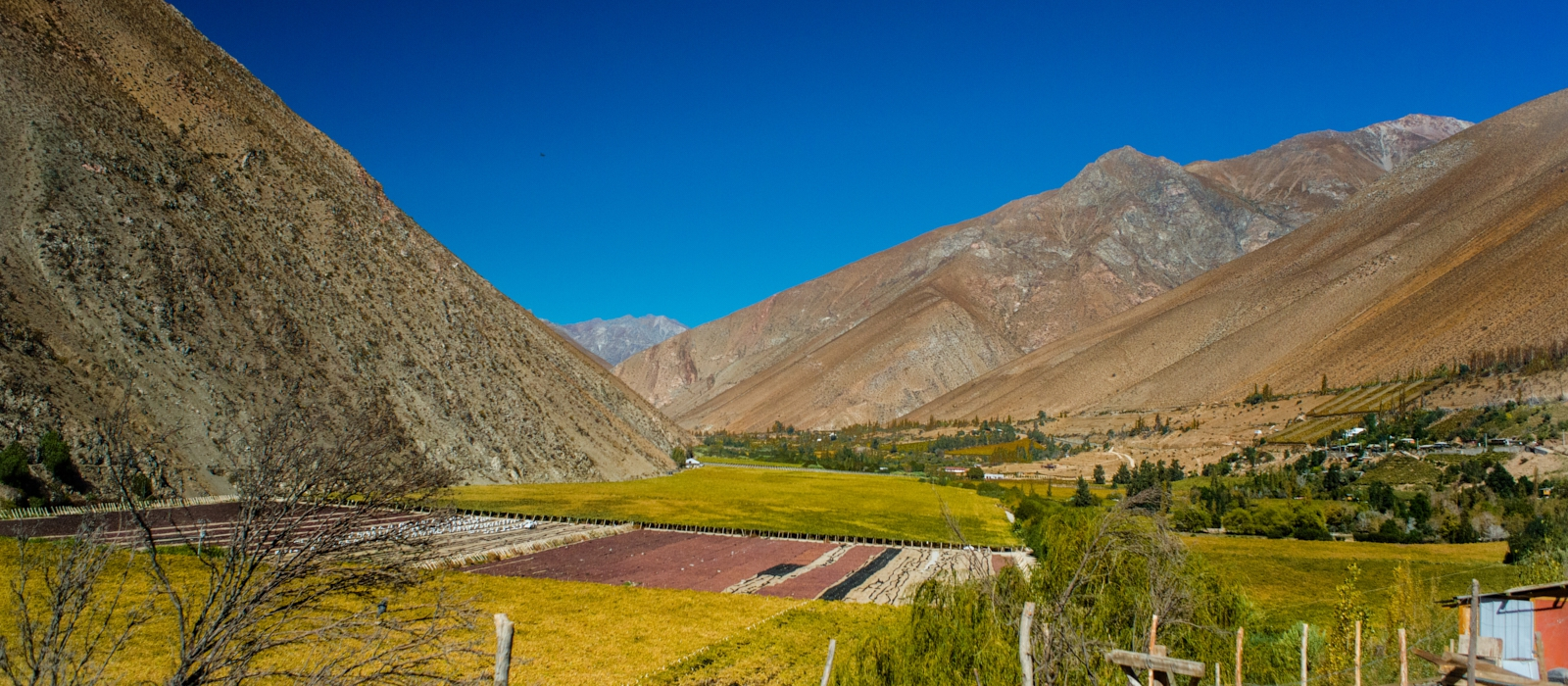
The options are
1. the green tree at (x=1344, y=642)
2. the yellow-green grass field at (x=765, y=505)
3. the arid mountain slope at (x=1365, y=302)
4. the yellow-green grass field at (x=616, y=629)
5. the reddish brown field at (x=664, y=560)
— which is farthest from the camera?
the arid mountain slope at (x=1365, y=302)

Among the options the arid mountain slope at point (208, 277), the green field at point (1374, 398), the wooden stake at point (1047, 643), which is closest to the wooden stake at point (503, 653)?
the wooden stake at point (1047, 643)

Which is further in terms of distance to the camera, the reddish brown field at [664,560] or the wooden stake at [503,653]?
the reddish brown field at [664,560]

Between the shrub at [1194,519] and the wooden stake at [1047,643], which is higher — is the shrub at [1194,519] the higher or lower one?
the lower one

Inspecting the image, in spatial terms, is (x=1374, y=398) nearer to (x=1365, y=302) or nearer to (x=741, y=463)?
(x=1365, y=302)

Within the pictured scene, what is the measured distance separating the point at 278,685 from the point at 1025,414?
504 feet

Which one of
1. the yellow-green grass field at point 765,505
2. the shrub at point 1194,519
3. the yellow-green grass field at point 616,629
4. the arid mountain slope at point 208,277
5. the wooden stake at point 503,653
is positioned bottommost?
the yellow-green grass field at point 616,629

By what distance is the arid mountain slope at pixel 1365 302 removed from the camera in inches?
4080

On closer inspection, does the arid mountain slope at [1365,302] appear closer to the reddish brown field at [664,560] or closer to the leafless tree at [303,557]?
the reddish brown field at [664,560]

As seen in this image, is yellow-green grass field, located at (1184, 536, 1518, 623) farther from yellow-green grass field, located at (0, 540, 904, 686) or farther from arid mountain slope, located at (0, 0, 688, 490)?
arid mountain slope, located at (0, 0, 688, 490)

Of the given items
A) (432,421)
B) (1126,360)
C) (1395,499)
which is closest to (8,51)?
(432,421)

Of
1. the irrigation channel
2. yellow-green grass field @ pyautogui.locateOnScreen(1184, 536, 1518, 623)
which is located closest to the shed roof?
the irrigation channel

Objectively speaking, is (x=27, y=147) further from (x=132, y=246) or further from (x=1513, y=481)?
(x=1513, y=481)

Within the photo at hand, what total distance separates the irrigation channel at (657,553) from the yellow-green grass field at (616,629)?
2435mm

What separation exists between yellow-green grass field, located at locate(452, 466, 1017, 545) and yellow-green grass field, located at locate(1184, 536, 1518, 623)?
1225 centimetres
